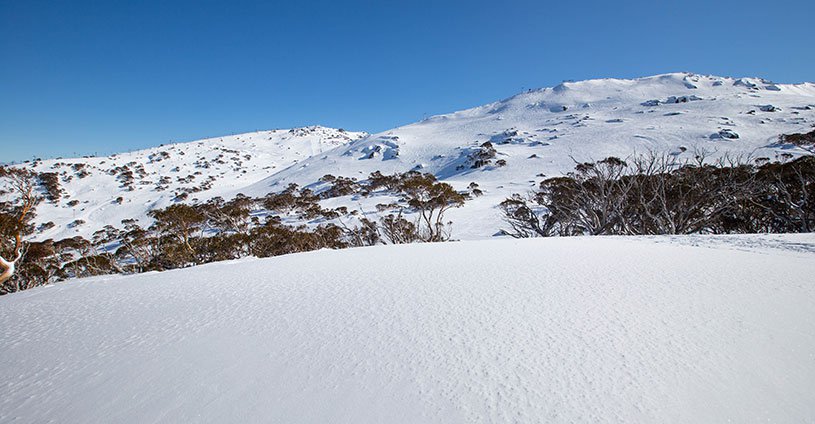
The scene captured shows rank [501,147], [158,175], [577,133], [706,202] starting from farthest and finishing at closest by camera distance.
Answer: [158,175] < [501,147] < [577,133] < [706,202]

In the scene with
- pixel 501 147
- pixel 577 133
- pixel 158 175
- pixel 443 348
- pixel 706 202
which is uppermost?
pixel 577 133

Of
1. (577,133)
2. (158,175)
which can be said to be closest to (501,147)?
(577,133)

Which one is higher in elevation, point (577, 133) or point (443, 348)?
point (577, 133)

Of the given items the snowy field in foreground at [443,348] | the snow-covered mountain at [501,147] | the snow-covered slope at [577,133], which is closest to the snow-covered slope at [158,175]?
the snow-covered mountain at [501,147]

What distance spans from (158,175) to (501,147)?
251 ft

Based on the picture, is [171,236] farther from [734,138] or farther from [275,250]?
[734,138]

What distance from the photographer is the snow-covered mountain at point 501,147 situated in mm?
42156

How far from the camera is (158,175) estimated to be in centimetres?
6756

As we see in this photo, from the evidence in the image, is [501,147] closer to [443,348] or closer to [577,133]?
[577,133]

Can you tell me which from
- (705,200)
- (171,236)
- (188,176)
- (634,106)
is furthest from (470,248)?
(634,106)

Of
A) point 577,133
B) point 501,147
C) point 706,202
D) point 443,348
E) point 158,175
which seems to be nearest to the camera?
point 443,348

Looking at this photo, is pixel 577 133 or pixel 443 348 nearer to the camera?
pixel 443 348

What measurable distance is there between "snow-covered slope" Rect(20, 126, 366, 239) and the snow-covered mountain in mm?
327

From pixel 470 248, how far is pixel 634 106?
87906 mm
